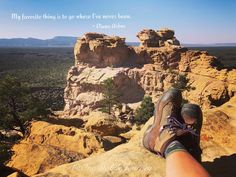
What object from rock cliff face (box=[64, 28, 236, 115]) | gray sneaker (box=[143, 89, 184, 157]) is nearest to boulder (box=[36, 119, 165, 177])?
gray sneaker (box=[143, 89, 184, 157])

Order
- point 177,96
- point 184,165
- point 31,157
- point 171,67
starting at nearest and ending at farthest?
point 184,165 < point 177,96 < point 31,157 < point 171,67

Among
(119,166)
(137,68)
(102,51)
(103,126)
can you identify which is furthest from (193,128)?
(102,51)

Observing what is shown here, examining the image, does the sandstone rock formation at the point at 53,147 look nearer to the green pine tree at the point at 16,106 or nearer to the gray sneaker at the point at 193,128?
the gray sneaker at the point at 193,128

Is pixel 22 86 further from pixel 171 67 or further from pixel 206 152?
pixel 171 67

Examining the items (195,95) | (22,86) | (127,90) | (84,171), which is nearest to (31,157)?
A: (84,171)

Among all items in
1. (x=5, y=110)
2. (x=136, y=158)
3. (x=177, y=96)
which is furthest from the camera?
(x=5, y=110)

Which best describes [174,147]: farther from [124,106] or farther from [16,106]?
[124,106]

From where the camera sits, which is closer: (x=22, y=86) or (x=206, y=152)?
(x=206, y=152)
